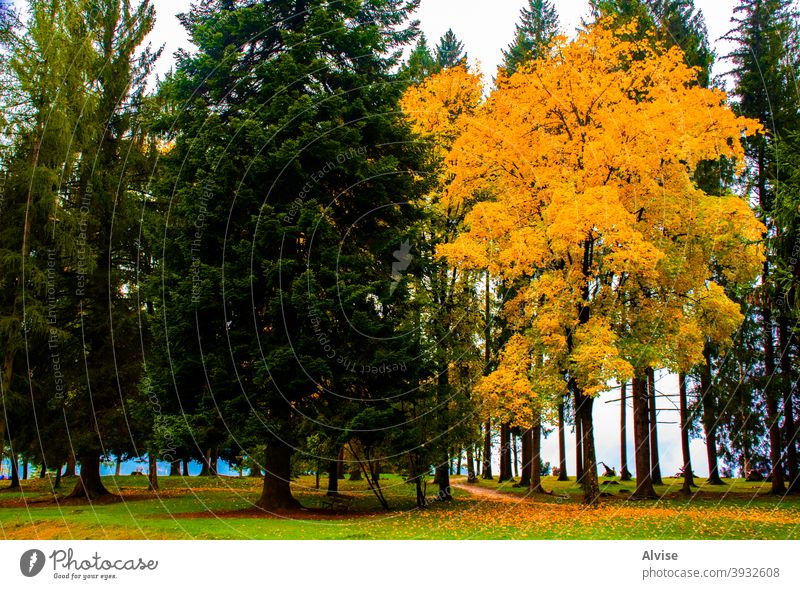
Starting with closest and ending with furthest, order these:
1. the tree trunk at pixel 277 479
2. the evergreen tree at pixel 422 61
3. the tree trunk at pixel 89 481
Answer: the tree trunk at pixel 277 479, the tree trunk at pixel 89 481, the evergreen tree at pixel 422 61

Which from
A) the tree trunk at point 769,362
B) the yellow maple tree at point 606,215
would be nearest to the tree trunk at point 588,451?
the yellow maple tree at point 606,215

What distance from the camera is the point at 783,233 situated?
25.1 metres

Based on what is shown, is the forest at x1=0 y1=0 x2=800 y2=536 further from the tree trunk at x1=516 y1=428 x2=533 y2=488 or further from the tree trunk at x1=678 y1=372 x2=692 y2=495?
the tree trunk at x1=516 y1=428 x2=533 y2=488

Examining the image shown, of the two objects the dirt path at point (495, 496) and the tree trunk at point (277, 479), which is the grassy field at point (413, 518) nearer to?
the dirt path at point (495, 496)

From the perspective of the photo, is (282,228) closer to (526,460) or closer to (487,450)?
(487,450)

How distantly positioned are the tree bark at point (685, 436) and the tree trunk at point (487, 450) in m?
8.41

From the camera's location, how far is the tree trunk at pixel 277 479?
2136 cm

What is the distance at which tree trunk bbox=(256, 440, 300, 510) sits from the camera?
21359mm

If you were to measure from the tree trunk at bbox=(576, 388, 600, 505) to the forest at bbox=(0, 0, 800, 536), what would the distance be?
8cm

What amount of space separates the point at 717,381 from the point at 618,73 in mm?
15536

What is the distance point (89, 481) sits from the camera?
2750cm
